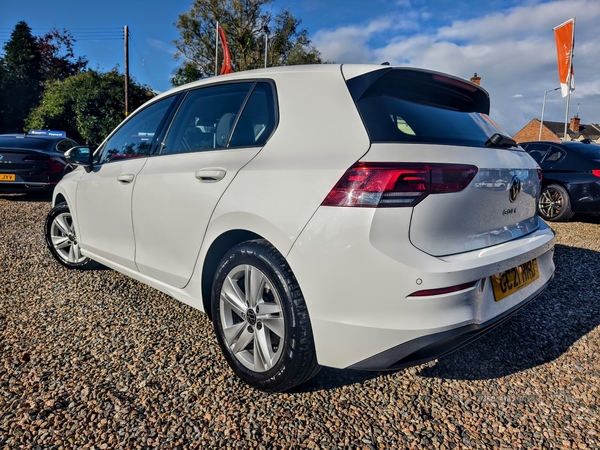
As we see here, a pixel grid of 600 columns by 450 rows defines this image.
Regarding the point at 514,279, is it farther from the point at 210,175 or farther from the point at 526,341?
the point at 210,175

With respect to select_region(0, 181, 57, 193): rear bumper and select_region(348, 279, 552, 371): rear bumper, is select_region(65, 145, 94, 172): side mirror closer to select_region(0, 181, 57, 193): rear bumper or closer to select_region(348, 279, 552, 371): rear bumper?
select_region(348, 279, 552, 371): rear bumper

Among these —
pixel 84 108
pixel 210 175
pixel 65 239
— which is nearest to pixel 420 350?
pixel 210 175

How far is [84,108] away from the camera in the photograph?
21578mm

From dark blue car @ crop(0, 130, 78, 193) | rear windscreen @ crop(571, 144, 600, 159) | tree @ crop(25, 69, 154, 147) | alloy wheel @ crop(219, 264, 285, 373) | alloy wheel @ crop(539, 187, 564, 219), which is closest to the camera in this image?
alloy wheel @ crop(219, 264, 285, 373)

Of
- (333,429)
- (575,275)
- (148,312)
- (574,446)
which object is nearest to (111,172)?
(148,312)

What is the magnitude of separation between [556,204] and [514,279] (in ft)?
21.5

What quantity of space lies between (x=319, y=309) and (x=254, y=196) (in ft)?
2.05

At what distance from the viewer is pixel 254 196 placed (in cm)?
207

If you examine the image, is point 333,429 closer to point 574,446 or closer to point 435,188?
point 574,446

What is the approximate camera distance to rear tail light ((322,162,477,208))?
68.2 inches

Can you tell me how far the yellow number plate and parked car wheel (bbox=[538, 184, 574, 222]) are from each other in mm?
5875

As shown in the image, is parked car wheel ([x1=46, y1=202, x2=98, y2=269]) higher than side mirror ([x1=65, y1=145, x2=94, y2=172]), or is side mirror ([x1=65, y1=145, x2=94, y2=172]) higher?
side mirror ([x1=65, y1=145, x2=94, y2=172])

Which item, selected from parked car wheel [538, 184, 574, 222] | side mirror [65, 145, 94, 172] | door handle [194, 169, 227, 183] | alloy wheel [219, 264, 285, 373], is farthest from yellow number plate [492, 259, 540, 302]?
parked car wheel [538, 184, 574, 222]

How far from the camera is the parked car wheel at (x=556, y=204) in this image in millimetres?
7465
